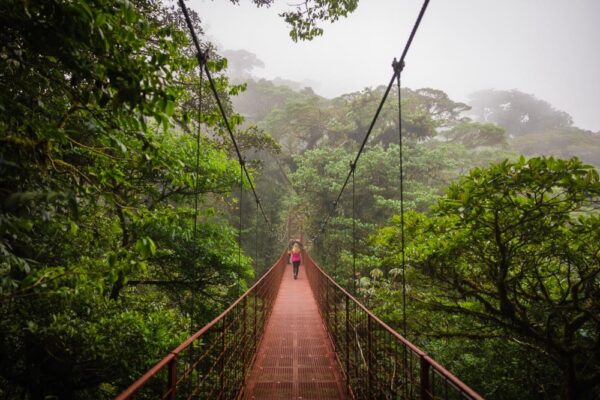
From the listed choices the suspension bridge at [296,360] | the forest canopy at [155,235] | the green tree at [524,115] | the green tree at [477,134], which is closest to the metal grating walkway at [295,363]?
the suspension bridge at [296,360]

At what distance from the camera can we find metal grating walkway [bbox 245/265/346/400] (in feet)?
8.17

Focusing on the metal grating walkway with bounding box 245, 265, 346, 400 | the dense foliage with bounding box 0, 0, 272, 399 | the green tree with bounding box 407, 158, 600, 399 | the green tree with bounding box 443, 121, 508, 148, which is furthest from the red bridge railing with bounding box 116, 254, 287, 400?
the green tree with bounding box 443, 121, 508, 148

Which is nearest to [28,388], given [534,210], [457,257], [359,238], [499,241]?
[457,257]

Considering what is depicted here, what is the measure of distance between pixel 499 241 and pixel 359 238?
23.2ft

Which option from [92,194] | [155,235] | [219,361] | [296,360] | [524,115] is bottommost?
[296,360]

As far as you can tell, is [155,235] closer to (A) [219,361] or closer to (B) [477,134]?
(A) [219,361]

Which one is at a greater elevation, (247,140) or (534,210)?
(247,140)

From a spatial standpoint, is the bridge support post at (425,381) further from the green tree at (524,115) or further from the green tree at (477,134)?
the green tree at (524,115)

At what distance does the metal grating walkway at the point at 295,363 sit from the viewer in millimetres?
2490

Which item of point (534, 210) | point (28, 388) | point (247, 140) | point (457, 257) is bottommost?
point (28, 388)

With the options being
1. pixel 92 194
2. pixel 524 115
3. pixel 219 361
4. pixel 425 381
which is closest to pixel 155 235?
pixel 219 361

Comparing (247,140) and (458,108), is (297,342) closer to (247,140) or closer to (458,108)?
(247,140)

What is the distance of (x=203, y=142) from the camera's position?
458 centimetres

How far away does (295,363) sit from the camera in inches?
120
